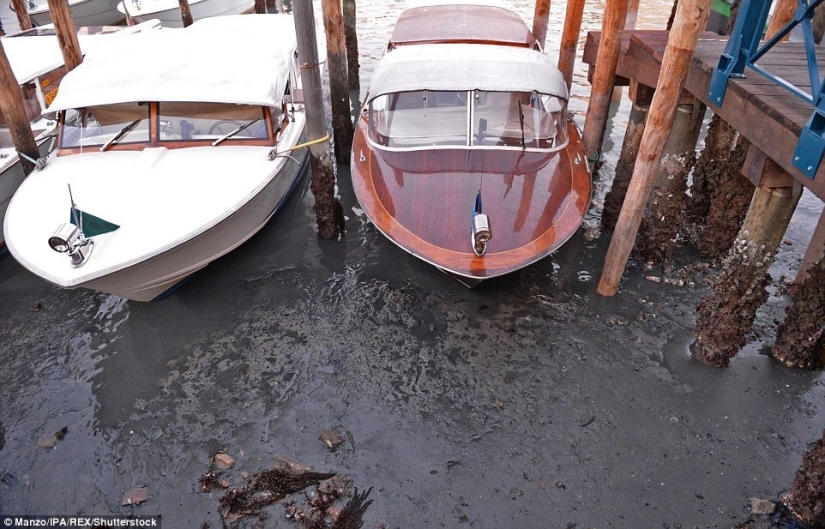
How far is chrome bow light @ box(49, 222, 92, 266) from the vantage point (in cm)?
479

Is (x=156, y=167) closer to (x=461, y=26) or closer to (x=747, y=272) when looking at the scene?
(x=461, y=26)

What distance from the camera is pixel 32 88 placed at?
7902 millimetres

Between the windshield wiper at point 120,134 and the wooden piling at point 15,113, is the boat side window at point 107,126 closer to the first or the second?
the windshield wiper at point 120,134

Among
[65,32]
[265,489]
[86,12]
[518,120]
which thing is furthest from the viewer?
[86,12]

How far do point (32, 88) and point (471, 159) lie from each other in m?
6.59

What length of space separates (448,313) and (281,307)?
185 cm

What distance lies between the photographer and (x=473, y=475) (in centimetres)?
437

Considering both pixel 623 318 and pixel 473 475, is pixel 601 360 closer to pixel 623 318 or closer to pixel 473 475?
pixel 623 318

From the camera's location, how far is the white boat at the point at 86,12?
13.6 meters

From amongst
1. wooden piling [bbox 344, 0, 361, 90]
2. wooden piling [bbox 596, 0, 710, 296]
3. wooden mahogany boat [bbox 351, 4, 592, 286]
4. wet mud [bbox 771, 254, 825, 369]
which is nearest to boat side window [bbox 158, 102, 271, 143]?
wooden mahogany boat [bbox 351, 4, 592, 286]

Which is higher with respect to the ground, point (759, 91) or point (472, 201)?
point (759, 91)

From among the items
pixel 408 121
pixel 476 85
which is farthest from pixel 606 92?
pixel 408 121

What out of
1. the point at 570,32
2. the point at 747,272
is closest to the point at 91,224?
the point at 747,272

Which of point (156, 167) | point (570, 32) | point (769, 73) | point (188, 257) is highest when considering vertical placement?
point (769, 73)
